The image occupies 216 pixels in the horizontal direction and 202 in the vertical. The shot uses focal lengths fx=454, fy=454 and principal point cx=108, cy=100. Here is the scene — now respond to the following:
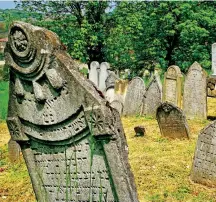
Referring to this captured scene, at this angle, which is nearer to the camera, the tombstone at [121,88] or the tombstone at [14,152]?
the tombstone at [14,152]

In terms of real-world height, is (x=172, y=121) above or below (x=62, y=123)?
below

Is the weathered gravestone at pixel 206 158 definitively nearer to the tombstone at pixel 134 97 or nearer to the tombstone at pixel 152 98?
the tombstone at pixel 152 98

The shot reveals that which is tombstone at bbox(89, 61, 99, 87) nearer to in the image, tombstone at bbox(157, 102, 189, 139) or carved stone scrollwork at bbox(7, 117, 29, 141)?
tombstone at bbox(157, 102, 189, 139)

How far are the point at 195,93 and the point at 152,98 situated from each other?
1.47m

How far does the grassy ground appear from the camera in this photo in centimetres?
707

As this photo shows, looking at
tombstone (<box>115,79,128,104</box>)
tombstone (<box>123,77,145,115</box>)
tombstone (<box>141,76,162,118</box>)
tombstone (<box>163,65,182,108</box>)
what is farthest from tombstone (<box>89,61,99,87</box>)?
tombstone (<box>163,65,182,108</box>)

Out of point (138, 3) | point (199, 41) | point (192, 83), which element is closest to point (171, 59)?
point (199, 41)

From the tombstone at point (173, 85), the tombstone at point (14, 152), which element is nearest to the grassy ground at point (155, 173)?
the tombstone at point (14, 152)

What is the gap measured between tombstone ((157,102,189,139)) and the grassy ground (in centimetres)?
18

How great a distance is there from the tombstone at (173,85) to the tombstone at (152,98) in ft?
0.78

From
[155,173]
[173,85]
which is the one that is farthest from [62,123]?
[173,85]

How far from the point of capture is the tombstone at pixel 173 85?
13.7 m

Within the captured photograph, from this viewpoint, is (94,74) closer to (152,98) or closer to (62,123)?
(152,98)

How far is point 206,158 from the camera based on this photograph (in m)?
7.38
